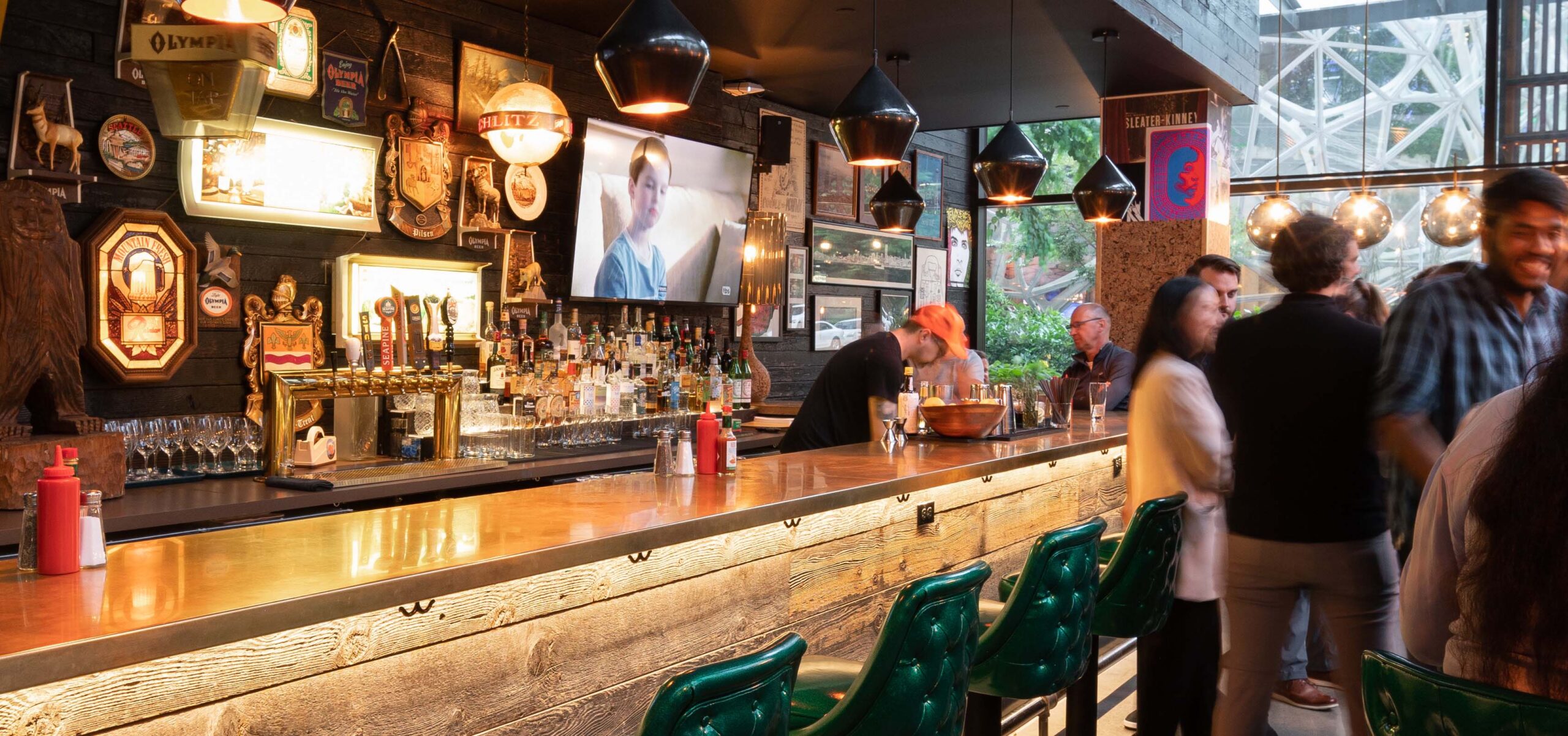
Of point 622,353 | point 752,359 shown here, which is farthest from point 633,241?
point 752,359

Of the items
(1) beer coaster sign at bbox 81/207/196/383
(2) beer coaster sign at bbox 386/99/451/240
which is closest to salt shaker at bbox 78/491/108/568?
(1) beer coaster sign at bbox 81/207/196/383

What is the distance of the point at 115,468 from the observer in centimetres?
350

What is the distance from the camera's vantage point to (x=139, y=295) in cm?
397

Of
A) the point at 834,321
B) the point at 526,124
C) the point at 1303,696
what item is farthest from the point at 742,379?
the point at 1303,696

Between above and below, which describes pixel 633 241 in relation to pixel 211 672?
above

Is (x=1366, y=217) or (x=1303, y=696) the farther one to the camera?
(x=1366, y=217)

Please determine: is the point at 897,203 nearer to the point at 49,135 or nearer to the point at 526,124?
the point at 526,124

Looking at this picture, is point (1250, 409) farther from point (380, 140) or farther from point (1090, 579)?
point (380, 140)

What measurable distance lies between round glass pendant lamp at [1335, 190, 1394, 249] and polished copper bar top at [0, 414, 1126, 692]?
492 cm

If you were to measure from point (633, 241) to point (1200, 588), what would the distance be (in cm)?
375

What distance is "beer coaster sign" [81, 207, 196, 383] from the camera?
3.83 meters

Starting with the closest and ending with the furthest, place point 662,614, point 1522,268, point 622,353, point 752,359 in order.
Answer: point 662,614
point 1522,268
point 622,353
point 752,359

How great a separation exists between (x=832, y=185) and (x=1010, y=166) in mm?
3336

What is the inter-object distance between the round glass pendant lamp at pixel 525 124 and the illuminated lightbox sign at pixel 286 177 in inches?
24.4
